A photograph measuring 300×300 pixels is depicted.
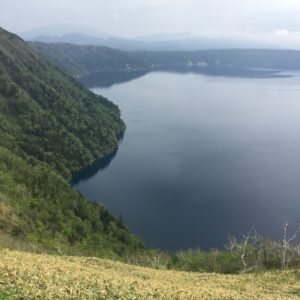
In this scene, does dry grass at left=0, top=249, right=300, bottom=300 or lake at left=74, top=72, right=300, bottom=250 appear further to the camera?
lake at left=74, top=72, right=300, bottom=250

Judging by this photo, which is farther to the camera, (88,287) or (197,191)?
(197,191)

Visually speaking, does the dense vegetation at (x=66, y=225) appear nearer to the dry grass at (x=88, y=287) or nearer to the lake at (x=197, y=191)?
the lake at (x=197, y=191)

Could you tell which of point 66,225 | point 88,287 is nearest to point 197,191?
point 66,225

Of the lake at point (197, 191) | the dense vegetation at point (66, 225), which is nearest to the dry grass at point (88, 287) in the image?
the dense vegetation at point (66, 225)

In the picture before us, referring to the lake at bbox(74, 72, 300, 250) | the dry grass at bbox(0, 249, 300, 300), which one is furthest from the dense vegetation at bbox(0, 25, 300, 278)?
the dry grass at bbox(0, 249, 300, 300)

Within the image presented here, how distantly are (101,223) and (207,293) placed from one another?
83579mm

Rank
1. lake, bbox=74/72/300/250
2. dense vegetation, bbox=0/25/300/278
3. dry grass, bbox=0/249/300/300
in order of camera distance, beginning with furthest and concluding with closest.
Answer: lake, bbox=74/72/300/250
dense vegetation, bbox=0/25/300/278
dry grass, bbox=0/249/300/300

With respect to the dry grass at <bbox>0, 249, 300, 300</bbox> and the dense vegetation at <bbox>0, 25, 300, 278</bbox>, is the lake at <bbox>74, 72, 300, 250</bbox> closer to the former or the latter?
the dense vegetation at <bbox>0, 25, 300, 278</bbox>

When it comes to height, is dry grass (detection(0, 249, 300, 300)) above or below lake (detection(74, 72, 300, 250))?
above

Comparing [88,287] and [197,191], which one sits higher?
[88,287]

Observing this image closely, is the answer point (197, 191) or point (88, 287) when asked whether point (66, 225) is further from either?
point (88, 287)

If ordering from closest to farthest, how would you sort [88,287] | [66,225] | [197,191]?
[88,287]
[66,225]
[197,191]

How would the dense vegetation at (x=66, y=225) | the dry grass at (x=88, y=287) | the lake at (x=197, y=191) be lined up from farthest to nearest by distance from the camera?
the lake at (x=197, y=191) < the dense vegetation at (x=66, y=225) < the dry grass at (x=88, y=287)

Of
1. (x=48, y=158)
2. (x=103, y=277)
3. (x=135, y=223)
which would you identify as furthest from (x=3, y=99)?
(x=103, y=277)
